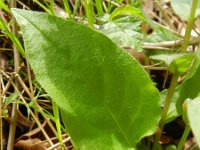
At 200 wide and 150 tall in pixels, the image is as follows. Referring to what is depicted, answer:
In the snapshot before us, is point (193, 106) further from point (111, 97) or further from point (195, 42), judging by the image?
point (195, 42)

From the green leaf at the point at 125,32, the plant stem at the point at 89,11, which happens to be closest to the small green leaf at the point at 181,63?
the green leaf at the point at 125,32

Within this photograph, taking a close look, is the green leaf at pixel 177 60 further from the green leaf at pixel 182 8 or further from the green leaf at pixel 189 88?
the green leaf at pixel 182 8

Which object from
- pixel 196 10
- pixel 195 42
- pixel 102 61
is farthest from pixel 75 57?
pixel 195 42

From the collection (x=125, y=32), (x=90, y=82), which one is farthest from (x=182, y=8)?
(x=90, y=82)

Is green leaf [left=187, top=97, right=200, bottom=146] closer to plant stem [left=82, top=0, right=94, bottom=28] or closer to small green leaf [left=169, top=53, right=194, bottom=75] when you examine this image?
small green leaf [left=169, top=53, right=194, bottom=75]

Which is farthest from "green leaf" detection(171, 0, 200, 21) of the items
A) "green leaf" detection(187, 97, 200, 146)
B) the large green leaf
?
"green leaf" detection(187, 97, 200, 146)

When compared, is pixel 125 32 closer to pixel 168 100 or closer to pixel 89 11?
pixel 89 11
